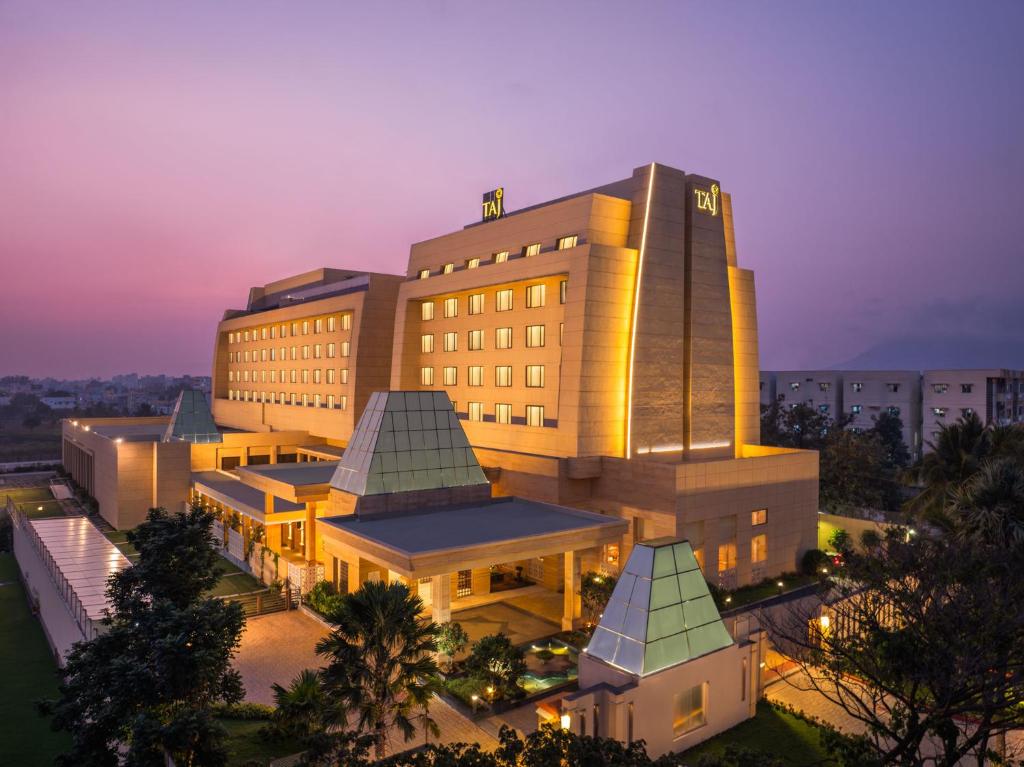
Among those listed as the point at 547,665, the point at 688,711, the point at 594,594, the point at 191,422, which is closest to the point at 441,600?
the point at 547,665

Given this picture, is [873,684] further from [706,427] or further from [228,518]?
[228,518]

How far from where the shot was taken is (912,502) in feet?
111

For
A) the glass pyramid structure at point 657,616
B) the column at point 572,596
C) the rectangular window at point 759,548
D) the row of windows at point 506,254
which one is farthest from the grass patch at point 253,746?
the row of windows at point 506,254

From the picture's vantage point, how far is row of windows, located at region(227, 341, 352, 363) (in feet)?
204

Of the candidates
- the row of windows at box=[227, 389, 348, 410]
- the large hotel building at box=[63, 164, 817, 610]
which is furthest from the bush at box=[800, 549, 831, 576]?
the row of windows at box=[227, 389, 348, 410]

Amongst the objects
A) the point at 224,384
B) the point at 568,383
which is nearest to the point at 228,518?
the point at 568,383

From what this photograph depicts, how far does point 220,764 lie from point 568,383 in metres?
27.1

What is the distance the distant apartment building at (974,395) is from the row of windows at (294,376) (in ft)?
248

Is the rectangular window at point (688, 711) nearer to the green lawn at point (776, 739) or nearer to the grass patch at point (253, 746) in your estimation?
the green lawn at point (776, 739)

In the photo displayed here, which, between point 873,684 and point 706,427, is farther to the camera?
point 706,427

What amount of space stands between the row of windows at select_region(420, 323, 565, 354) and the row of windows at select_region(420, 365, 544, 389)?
1.46m

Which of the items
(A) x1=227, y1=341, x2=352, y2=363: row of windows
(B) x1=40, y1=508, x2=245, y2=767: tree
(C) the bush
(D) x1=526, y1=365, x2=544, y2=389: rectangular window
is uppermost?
(A) x1=227, y1=341, x2=352, y2=363: row of windows

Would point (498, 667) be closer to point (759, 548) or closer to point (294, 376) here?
point (759, 548)

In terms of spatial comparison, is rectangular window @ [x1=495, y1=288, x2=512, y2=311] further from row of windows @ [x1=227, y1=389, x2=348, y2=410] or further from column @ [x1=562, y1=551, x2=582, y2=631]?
row of windows @ [x1=227, y1=389, x2=348, y2=410]
